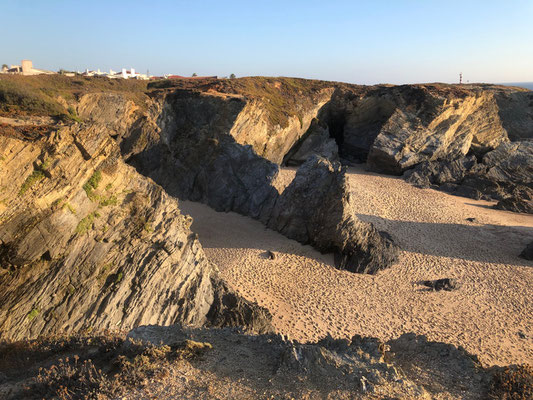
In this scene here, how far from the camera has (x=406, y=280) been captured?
61.6 feet

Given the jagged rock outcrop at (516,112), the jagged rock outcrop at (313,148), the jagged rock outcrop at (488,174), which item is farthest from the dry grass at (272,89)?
the jagged rock outcrop at (516,112)

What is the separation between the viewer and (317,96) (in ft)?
138

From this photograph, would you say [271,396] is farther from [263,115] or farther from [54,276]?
[263,115]

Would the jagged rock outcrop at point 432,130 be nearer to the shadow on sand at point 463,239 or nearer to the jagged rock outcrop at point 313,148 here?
the jagged rock outcrop at point 313,148

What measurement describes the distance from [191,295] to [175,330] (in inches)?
168

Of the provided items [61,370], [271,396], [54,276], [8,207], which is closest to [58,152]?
[8,207]

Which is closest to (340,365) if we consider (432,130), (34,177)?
(34,177)

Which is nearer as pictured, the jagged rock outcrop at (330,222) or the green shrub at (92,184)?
the green shrub at (92,184)

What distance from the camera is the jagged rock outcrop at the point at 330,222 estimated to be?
1967cm

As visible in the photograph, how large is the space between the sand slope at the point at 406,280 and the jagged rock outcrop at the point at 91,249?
140 inches

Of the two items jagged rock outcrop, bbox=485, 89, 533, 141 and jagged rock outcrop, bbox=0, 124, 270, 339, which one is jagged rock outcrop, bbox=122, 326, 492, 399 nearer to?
jagged rock outcrop, bbox=0, 124, 270, 339

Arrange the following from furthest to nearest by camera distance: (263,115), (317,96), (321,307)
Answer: (317,96), (263,115), (321,307)

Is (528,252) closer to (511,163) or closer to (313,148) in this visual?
(511,163)

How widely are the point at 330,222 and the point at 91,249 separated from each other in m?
13.0
